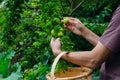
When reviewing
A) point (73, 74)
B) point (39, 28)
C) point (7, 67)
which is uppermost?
point (39, 28)

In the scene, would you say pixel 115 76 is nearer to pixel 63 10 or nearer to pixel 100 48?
pixel 100 48

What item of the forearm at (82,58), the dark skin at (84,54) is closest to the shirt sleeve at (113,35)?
the dark skin at (84,54)

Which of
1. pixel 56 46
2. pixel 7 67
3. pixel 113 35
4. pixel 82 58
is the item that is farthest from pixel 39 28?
pixel 113 35

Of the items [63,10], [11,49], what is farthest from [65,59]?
[11,49]

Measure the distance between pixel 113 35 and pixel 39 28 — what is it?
1617mm

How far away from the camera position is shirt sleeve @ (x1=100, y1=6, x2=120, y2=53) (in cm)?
316

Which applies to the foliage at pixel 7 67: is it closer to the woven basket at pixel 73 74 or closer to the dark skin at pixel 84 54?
the woven basket at pixel 73 74

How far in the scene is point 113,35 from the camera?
3168 mm

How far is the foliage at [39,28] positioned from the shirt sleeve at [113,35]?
56 cm

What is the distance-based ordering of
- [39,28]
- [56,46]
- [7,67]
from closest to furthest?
[56,46] < [39,28] < [7,67]

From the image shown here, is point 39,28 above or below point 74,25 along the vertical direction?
Answer: below

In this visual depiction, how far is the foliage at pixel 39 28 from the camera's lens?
3.85 m

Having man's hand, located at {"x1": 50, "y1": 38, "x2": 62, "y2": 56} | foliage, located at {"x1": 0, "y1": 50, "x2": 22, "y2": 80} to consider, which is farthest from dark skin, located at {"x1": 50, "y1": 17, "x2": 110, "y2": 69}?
foliage, located at {"x1": 0, "y1": 50, "x2": 22, "y2": 80}

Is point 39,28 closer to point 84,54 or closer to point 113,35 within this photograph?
point 84,54
